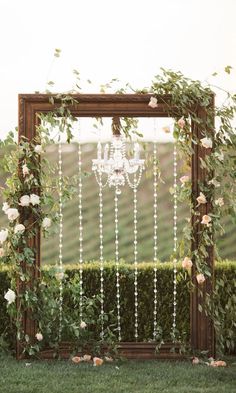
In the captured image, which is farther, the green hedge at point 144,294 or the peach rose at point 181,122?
the green hedge at point 144,294

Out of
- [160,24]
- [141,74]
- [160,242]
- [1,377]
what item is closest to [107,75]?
[141,74]

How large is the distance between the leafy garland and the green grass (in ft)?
0.74

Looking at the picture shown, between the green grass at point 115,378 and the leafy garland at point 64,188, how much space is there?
0.23 metres

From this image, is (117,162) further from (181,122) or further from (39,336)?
(39,336)

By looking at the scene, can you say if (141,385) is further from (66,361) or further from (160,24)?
(160,24)

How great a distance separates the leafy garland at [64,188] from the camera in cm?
541

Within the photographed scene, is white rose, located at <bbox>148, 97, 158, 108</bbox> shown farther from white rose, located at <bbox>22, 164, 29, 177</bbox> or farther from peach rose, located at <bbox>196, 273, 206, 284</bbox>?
peach rose, located at <bbox>196, 273, 206, 284</bbox>

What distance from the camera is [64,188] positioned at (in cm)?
555

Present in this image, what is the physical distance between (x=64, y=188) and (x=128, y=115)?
589 millimetres

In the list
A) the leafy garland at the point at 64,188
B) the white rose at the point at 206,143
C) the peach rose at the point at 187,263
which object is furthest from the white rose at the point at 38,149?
the peach rose at the point at 187,263

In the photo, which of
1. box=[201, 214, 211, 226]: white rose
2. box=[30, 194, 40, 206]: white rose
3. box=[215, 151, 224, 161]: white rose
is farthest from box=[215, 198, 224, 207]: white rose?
box=[30, 194, 40, 206]: white rose

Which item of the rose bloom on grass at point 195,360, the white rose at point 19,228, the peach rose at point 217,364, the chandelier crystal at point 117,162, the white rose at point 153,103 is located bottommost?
the peach rose at point 217,364

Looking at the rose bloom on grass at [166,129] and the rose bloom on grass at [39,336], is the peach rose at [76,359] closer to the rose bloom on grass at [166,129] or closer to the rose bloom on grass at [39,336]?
the rose bloom on grass at [39,336]

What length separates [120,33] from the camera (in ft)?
23.1
